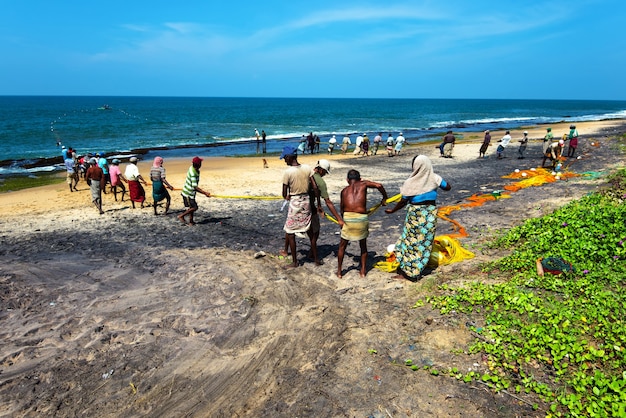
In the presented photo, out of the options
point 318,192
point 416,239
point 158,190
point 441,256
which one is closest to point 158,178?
point 158,190

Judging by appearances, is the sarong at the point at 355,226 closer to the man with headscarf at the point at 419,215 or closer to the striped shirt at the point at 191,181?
the man with headscarf at the point at 419,215

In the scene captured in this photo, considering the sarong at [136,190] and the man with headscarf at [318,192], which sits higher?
the man with headscarf at [318,192]

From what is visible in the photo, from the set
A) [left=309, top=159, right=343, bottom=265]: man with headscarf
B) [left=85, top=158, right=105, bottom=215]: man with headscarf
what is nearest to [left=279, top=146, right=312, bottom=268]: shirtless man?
[left=309, top=159, right=343, bottom=265]: man with headscarf

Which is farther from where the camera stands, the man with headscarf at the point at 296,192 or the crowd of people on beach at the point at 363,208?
the man with headscarf at the point at 296,192

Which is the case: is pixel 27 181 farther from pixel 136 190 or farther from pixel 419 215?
pixel 419 215

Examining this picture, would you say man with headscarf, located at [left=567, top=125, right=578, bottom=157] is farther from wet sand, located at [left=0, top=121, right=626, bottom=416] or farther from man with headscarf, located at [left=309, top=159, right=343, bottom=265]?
man with headscarf, located at [left=309, top=159, right=343, bottom=265]

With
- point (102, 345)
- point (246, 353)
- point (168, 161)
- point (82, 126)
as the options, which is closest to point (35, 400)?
point (102, 345)

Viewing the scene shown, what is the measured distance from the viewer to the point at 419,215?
580 centimetres

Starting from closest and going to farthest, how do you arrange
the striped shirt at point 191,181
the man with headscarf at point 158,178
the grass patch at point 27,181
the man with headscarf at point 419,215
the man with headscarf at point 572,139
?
the man with headscarf at point 419,215
the striped shirt at point 191,181
the man with headscarf at point 158,178
the man with headscarf at point 572,139
the grass patch at point 27,181

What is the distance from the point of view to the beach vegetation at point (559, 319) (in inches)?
141

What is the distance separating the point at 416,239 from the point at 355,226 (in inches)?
37.9

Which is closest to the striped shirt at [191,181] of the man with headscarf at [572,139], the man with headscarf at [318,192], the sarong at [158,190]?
the sarong at [158,190]

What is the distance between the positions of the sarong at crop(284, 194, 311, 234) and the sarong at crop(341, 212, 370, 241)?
816 mm

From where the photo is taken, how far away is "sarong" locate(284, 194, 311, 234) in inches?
260
